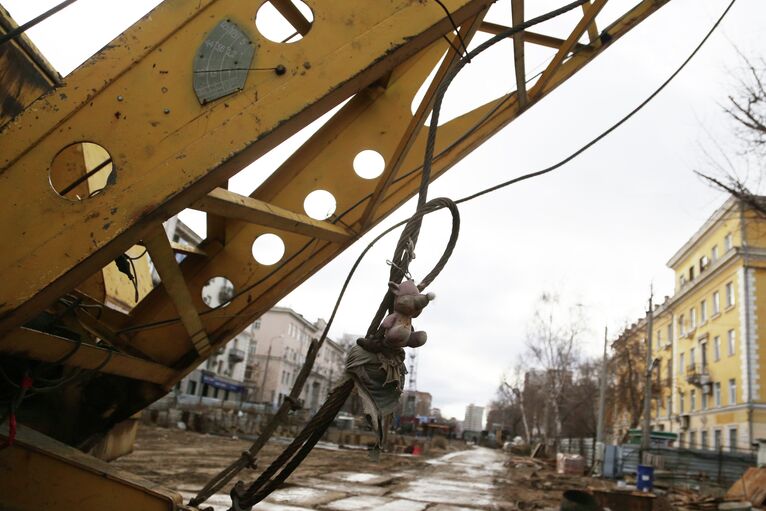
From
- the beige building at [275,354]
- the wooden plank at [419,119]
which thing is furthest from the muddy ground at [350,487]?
the beige building at [275,354]

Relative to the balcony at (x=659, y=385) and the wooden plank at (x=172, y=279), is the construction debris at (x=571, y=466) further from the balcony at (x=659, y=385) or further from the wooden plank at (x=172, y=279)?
the balcony at (x=659, y=385)

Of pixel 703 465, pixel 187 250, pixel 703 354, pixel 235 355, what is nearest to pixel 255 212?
pixel 187 250

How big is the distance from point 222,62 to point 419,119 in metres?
1.00

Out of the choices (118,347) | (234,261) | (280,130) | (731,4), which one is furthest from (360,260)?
(731,4)

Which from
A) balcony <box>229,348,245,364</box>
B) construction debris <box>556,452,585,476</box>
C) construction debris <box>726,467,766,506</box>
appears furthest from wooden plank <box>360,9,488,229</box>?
balcony <box>229,348,245,364</box>

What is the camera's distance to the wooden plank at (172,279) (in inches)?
97.1

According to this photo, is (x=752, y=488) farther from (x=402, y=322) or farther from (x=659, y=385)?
(x=659, y=385)

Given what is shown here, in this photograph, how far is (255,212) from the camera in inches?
94.7

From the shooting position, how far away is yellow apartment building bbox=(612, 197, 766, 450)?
33500 millimetres

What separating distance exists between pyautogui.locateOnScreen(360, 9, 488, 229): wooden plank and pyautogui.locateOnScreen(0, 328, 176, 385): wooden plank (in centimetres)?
136

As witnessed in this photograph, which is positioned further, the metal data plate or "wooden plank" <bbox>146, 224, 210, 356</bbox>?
"wooden plank" <bbox>146, 224, 210, 356</bbox>

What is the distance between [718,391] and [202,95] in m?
42.5

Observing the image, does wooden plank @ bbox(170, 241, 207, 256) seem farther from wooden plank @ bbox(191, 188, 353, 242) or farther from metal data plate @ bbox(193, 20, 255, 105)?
metal data plate @ bbox(193, 20, 255, 105)

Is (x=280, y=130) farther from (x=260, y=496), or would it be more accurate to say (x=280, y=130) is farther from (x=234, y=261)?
(x=234, y=261)
